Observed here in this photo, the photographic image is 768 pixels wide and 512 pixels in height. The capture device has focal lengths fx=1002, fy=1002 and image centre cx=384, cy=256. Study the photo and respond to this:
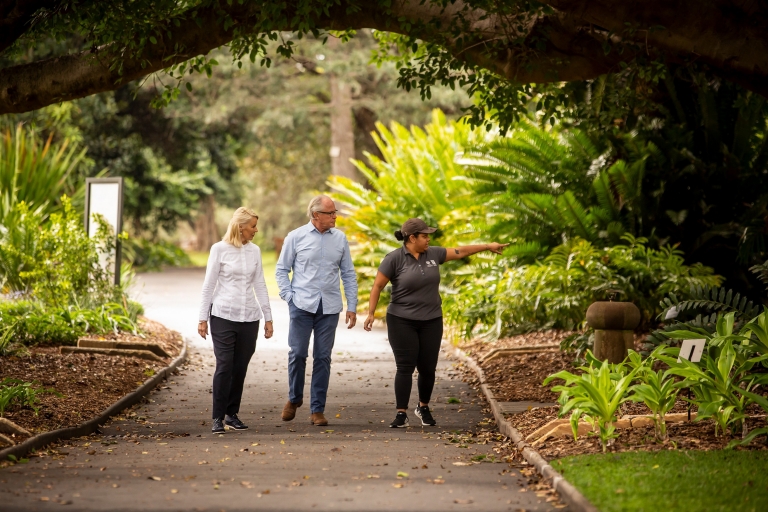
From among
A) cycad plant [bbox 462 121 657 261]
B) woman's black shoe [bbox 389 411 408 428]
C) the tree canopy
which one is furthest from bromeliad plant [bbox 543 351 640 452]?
cycad plant [bbox 462 121 657 261]

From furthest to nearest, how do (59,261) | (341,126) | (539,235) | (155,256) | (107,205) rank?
(155,256), (341,126), (107,205), (539,235), (59,261)

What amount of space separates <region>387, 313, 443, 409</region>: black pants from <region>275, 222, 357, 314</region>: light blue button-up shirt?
47 cm

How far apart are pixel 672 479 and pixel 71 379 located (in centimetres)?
672

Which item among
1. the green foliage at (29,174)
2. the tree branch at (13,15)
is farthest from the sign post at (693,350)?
the green foliage at (29,174)

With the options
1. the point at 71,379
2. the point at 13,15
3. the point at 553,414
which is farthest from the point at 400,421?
the point at 13,15

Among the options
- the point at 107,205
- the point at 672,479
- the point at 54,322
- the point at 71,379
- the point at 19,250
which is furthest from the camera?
the point at 107,205

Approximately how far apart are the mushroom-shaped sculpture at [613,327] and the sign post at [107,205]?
25.6 ft

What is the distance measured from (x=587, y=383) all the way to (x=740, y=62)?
395 cm

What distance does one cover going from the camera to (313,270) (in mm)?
8961

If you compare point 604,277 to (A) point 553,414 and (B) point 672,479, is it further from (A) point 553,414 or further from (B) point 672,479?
(B) point 672,479

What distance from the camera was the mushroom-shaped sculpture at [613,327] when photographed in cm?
1041

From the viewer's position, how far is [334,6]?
33.8ft

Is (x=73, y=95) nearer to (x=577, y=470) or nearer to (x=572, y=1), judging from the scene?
(x=572, y=1)

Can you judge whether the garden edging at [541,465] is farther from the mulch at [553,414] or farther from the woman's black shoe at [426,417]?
the woman's black shoe at [426,417]
